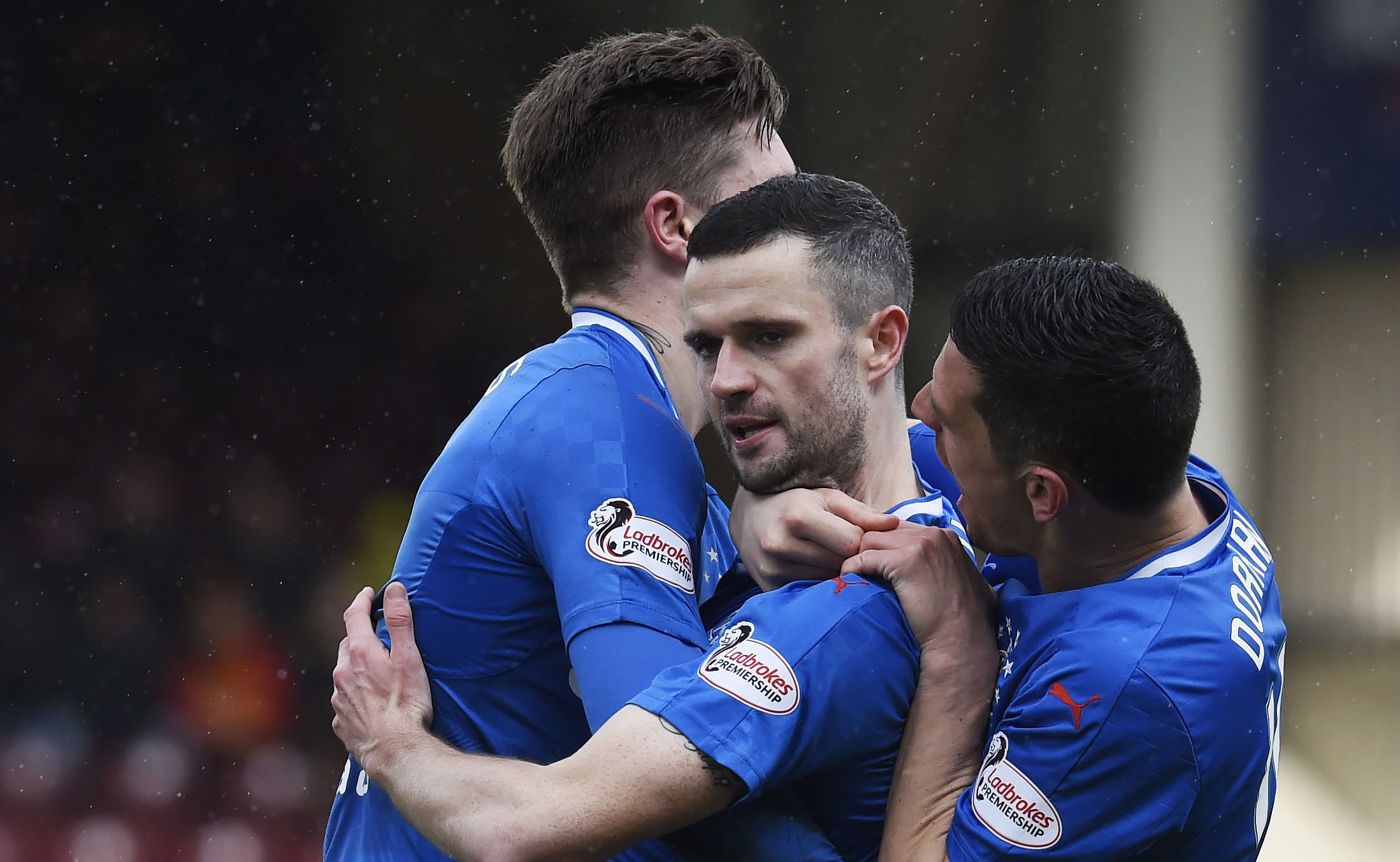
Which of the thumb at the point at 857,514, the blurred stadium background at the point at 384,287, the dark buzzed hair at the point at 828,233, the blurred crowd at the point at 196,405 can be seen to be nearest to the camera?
the thumb at the point at 857,514

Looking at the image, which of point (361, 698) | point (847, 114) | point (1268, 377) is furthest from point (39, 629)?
point (1268, 377)

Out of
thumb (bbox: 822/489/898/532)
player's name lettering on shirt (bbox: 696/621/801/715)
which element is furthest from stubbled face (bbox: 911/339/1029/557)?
player's name lettering on shirt (bbox: 696/621/801/715)

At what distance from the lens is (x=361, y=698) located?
2.06 meters

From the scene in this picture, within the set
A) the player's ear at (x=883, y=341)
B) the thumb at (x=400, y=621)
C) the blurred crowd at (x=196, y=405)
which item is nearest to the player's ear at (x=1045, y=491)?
the player's ear at (x=883, y=341)

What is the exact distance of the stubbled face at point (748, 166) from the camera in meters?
2.33

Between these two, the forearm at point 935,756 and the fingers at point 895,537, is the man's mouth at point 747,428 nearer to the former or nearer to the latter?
the fingers at point 895,537

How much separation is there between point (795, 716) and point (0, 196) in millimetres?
6787

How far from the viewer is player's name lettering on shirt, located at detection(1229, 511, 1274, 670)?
173cm

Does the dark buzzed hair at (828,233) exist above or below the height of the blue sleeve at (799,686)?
above

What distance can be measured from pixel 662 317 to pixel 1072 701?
0.98m

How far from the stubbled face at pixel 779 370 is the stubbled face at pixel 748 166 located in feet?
1.07

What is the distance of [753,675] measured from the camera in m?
1.69

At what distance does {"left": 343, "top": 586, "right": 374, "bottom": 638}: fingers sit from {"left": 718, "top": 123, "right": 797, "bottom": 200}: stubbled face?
0.96 metres

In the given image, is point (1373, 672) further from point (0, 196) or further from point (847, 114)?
point (0, 196)
